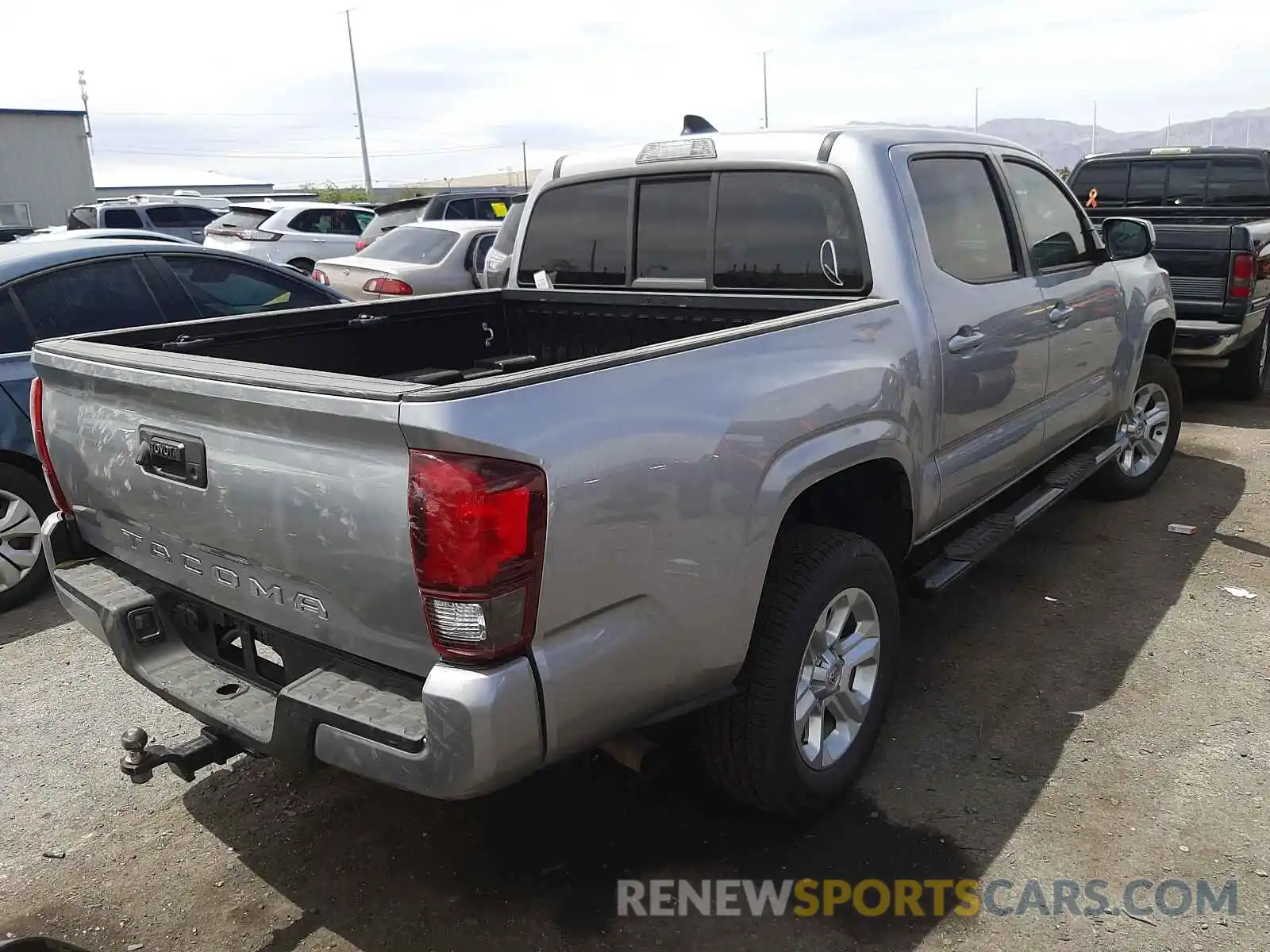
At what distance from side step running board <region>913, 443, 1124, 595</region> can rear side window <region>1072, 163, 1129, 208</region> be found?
201 inches

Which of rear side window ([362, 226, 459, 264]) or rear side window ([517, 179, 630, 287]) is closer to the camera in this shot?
rear side window ([517, 179, 630, 287])

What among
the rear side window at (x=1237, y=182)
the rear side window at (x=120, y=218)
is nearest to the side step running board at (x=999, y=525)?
the rear side window at (x=1237, y=182)

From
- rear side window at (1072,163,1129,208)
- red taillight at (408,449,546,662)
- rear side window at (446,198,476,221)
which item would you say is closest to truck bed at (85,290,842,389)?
red taillight at (408,449,546,662)

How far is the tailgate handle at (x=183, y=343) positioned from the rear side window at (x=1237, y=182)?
8617mm

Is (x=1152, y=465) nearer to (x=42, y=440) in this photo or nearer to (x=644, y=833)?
(x=644, y=833)

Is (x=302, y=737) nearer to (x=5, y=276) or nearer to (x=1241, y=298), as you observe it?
(x=5, y=276)

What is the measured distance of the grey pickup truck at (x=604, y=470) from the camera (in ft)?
6.98

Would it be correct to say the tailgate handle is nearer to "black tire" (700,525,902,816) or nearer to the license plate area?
the license plate area

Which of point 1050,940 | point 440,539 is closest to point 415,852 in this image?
point 440,539

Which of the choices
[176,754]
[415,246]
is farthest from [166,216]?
[176,754]

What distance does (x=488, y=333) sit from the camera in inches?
174

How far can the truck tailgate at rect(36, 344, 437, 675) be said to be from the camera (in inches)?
84.9

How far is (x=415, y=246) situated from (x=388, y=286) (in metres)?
0.85

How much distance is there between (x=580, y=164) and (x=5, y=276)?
300 cm
